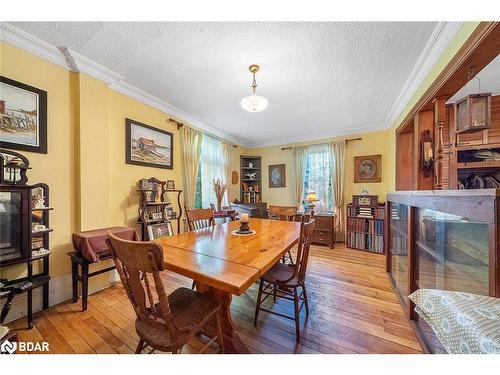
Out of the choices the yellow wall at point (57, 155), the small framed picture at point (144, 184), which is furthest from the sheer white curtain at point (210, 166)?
the yellow wall at point (57, 155)

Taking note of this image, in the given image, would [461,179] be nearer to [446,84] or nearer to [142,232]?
[446,84]

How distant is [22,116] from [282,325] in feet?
9.22

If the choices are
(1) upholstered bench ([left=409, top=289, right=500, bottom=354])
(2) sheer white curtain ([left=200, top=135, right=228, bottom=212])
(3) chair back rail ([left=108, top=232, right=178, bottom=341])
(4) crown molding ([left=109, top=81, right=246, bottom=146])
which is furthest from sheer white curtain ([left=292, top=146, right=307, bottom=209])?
(3) chair back rail ([left=108, top=232, right=178, bottom=341])

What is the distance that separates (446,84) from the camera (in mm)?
1664

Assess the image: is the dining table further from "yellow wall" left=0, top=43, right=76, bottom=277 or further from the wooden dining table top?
"yellow wall" left=0, top=43, right=76, bottom=277

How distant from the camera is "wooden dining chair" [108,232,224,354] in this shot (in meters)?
0.79

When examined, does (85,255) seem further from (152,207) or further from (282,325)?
(282,325)

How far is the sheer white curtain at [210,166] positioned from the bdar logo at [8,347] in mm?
2603

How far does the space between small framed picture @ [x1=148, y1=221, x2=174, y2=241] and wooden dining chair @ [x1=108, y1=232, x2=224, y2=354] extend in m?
1.52

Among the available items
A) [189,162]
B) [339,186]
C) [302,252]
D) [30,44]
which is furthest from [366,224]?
[30,44]

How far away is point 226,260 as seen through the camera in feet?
3.63
